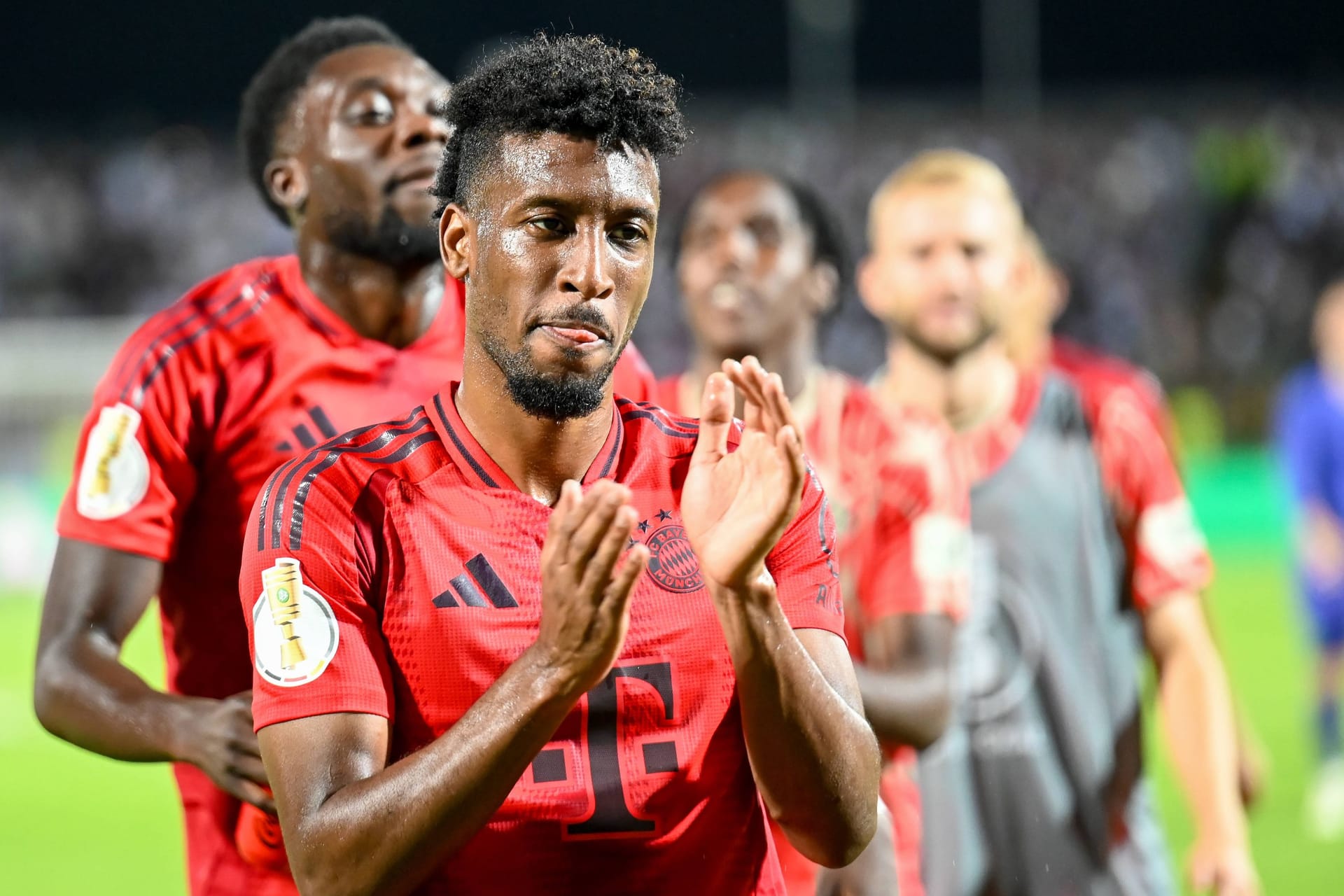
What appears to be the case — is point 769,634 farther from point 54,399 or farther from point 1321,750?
point 54,399

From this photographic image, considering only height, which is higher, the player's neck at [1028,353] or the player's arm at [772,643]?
the player's neck at [1028,353]

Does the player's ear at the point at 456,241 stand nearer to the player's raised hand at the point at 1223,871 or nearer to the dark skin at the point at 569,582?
the dark skin at the point at 569,582

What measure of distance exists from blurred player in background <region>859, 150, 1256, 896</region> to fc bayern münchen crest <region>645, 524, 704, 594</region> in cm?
213

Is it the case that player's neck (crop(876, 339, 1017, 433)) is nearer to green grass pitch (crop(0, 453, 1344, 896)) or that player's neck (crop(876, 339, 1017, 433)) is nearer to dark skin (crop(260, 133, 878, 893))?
dark skin (crop(260, 133, 878, 893))

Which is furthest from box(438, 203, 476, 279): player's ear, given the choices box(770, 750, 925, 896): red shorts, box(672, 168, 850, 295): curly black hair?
box(672, 168, 850, 295): curly black hair

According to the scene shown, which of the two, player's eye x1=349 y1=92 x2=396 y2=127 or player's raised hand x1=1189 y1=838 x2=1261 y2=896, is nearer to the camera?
player's eye x1=349 y1=92 x2=396 y2=127

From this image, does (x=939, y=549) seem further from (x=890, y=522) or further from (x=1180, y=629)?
(x=1180, y=629)

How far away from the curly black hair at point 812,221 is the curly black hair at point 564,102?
2.09 metres

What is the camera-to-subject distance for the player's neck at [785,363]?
4.55 meters

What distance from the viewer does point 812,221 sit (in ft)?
15.9

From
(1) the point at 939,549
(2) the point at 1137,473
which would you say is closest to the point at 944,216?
(2) the point at 1137,473

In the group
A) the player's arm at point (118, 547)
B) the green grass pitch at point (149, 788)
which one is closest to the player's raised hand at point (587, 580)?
the player's arm at point (118, 547)

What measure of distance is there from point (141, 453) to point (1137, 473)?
2.55m

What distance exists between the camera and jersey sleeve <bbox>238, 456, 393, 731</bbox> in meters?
2.36
